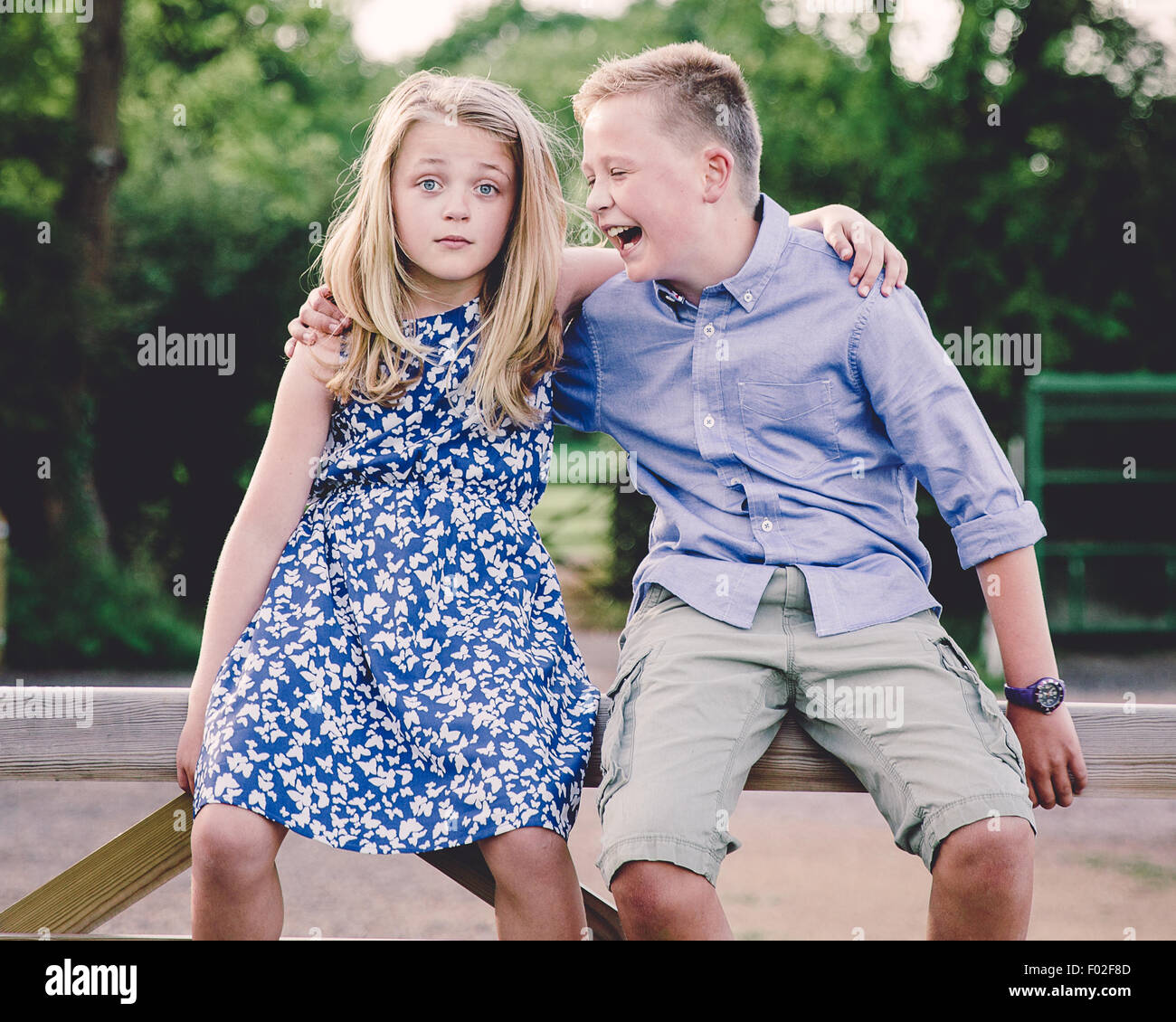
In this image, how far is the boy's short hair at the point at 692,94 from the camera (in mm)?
2324

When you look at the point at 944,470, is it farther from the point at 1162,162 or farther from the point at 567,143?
the point at 1162,162

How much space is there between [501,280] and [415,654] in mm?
714

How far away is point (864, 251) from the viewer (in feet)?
7.46

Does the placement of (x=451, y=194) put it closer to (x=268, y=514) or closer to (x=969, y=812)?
(x=268, y=514)

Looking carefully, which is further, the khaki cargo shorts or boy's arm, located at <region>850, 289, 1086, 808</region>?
boy's arm, located at <region>850, 289, 1086, 808</region>

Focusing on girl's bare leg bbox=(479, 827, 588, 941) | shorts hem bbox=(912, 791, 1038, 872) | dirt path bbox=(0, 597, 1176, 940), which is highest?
shorts hem bbox=(912, 791, 1038, 872)

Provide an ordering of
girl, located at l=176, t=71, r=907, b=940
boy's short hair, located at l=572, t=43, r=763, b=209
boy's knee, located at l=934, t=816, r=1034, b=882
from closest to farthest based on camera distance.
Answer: boy's knee, located at l=934, t=816, r=1034, b=882 < girl, located at l=176, t=71, r=907, b=940 < boy's short hair, located at l=572, t=43, r=763, b=209

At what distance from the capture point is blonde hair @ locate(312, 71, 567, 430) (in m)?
2.30

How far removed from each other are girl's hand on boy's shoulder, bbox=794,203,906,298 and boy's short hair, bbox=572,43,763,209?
0.16 m

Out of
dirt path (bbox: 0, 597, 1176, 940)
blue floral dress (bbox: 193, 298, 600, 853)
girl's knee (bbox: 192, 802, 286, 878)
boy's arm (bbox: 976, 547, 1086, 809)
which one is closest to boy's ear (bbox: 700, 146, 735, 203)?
blue floral dress (bbox: 193, 298, 600, 853)

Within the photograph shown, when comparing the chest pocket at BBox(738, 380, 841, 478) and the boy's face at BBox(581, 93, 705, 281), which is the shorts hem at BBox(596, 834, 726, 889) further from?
the boy's face at BBox(581, 93, 705, 281)

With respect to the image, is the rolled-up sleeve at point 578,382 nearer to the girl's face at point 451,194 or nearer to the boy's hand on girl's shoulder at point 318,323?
the girl's face at point 451,194

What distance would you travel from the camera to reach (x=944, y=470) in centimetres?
213
